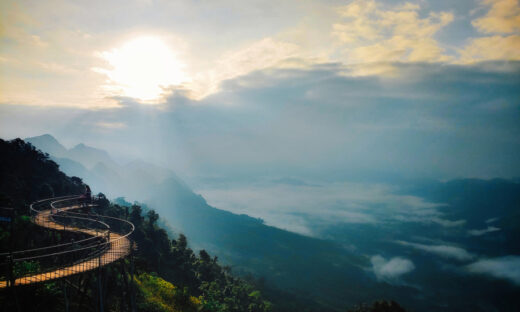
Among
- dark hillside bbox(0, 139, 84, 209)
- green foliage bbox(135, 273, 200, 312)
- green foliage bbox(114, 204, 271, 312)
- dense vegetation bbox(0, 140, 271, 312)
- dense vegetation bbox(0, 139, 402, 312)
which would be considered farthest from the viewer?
dark hillside bbox(0, 139, 84, 209)

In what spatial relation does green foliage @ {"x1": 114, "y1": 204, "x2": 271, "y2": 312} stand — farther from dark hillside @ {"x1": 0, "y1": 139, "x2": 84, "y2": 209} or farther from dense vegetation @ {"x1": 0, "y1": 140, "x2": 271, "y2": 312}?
dark hillside @ {"x1": 0, "y1": 139, "x2": 84, "y2": 209}

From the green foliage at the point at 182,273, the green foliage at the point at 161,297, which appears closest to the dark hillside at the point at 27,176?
the green foliage at the point at 182,273

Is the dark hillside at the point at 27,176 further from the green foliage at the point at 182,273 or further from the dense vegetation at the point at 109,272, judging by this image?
the green foliage at the point at 182,273

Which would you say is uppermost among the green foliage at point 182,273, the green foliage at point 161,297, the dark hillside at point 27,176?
the dark hillside at point 27,176

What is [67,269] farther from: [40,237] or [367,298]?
[367,298]

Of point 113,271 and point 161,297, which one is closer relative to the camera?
point 113,271

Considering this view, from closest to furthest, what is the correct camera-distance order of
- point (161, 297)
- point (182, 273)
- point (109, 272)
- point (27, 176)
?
point (109, 272) < point (161, 297) < point (27, 176) < point (182, 273)

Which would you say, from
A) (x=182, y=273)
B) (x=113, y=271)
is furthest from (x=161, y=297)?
(x=182, y=273)

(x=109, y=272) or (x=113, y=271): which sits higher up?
(x=109, y=272)

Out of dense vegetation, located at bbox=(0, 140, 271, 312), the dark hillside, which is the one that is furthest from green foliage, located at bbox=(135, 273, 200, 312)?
the dark hillside

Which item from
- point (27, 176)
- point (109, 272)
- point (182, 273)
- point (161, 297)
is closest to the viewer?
point (109, 272)

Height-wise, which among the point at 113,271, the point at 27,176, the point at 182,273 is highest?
the point at 27,176

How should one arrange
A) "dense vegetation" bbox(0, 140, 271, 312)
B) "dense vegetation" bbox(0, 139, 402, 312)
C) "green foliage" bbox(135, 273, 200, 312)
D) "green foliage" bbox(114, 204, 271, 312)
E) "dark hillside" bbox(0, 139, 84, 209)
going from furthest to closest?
"dark hillside" bbox(0, 139, 84, 209), "green foliage" bbox(114, 204, 271, 312), "green foliage" bbox(135, 273, 200, 312), "dense vegetation" bbox(0, 140, 271, 312), "dense vegetation" bbox(0, 139, 402, 312)

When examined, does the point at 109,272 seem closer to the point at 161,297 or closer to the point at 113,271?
the point at 113,271
